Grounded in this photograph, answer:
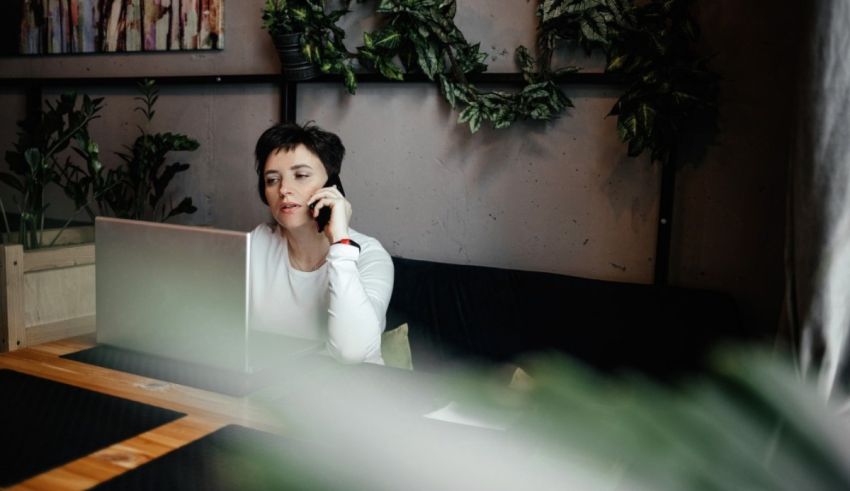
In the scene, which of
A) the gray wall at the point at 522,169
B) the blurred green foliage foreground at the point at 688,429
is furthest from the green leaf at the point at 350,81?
the blurred green foliage foreground at the point at 688,429

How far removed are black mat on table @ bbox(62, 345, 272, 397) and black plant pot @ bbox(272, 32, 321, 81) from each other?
5.39 ft

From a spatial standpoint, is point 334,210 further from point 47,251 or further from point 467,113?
point 47,251

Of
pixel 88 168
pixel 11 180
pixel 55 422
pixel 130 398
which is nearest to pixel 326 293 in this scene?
pixel 130 398

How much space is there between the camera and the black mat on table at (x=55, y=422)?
95 centimetres

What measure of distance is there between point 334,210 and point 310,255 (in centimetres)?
26

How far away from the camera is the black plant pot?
108 inches

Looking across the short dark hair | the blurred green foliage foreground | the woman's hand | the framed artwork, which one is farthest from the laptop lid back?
the framed artwork

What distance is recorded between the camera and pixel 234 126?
319cm

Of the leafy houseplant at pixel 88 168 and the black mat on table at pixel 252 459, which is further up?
the leafy houseplant at pixel 88 168

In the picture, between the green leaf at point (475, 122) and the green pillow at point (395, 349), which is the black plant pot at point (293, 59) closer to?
the green leaf at point (475, 122)

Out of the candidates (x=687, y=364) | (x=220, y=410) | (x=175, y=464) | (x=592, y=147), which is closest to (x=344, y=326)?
(x=220, y=410)

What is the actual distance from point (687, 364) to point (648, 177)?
27.6 inches

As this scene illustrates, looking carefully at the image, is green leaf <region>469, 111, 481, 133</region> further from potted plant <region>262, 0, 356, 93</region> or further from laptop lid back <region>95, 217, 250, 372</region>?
laptop lid back <region>95, 217, 250, 372</region>

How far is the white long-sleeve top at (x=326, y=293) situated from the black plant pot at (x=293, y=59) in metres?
0.98
